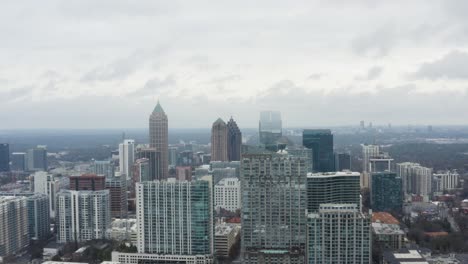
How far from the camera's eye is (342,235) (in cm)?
1745

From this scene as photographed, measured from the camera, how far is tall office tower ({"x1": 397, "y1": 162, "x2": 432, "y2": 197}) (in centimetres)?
3747

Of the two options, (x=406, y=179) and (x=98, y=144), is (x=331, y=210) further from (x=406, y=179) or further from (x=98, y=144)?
(x=98, y=144)

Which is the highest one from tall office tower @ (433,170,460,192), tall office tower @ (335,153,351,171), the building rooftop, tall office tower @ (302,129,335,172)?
tall office tower @ (302,129,335,172)

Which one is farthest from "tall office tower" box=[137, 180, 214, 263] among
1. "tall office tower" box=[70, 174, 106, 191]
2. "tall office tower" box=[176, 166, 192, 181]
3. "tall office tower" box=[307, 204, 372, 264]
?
"tall office tower" box=[176, 166, 192, 181]

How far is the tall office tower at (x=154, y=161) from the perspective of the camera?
4084 centimetres

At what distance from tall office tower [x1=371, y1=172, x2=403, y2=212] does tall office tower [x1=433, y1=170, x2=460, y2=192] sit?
8.81 m

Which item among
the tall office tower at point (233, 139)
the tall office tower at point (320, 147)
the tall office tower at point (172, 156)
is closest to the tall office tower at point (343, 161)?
the tall office tower at point (320, 147)

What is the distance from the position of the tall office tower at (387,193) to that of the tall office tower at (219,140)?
15.6m

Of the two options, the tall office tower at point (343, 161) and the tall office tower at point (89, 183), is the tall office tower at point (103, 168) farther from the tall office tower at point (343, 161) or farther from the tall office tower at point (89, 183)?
the tall office tower at point (343, 161)

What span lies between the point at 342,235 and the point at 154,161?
25.8 meters

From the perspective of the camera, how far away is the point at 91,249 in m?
23.4

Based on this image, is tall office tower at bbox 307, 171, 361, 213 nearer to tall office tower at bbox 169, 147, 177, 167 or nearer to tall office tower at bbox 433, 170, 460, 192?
tall office tower at bbox 433, 170, 460, 192

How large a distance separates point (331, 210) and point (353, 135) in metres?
47.1

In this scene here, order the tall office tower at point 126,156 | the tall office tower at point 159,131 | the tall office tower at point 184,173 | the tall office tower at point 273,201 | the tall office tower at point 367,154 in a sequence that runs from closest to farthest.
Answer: the tall office tower at point 273,201, the tall office tower at point 184,173, the tall office tower at point 367,154, the tall office tower at point 159,131, the tall office tower at point 126,156
